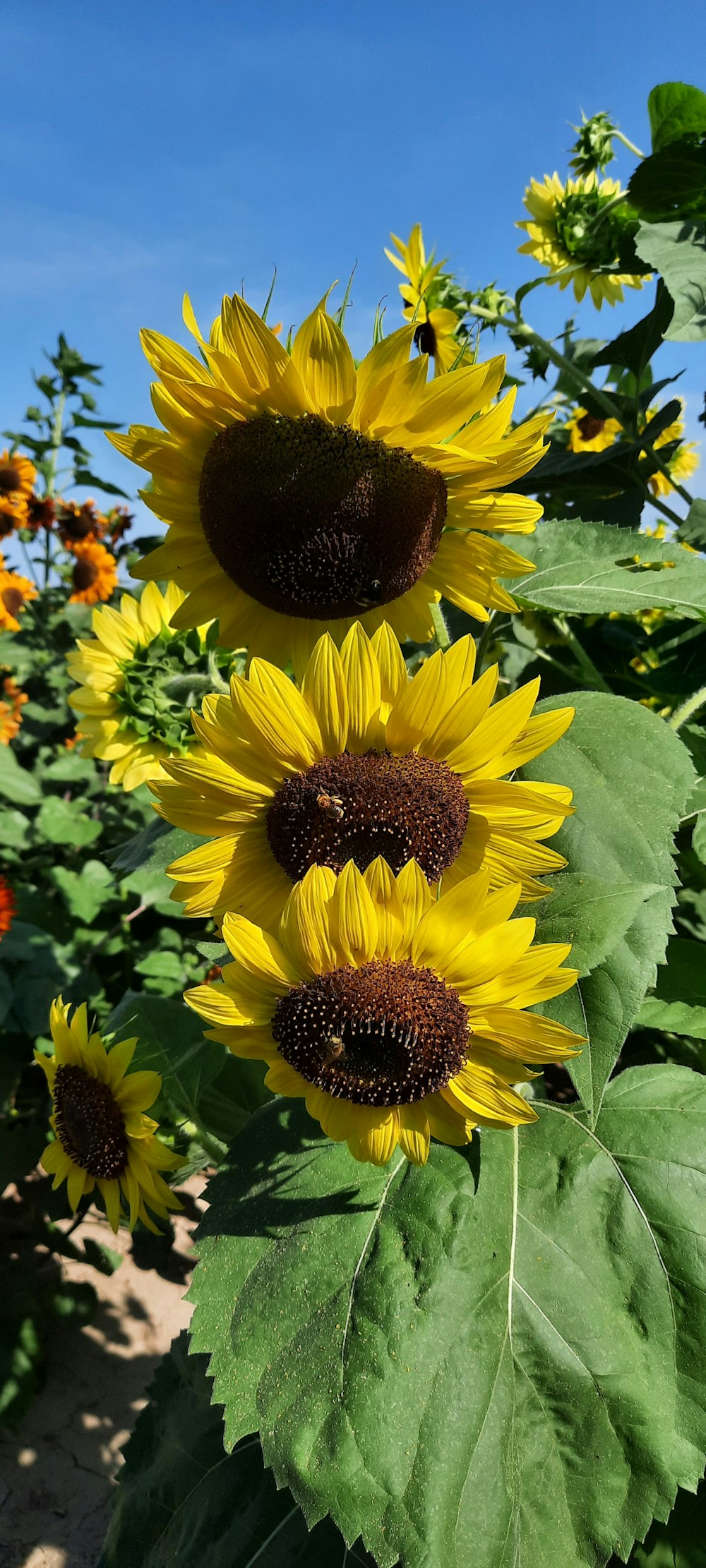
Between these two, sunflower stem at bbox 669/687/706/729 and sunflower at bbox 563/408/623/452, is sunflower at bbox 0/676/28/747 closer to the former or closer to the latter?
sunflower at bbox 563/408/623/452

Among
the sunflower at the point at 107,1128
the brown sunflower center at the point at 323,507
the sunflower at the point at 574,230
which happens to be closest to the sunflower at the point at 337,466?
the brown sunflower center at the point at 323,507

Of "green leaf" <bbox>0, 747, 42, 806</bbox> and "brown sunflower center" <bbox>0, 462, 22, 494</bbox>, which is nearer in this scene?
"green leaf" <bbox>0, 747, 42, 806</bbox>

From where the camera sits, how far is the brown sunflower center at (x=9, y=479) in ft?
11.4

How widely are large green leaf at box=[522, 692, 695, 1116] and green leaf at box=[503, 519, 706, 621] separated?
0.31ft

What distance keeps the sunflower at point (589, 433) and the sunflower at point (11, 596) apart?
6.15 feet

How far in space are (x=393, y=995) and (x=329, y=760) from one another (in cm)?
19

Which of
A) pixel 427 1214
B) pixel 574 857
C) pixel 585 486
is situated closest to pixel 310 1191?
pixel 427 1214

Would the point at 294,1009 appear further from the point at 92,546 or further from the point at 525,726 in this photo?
the point at 92,546

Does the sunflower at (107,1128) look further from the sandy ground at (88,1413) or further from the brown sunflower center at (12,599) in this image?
Result: the brown sunflower center at (12,599)

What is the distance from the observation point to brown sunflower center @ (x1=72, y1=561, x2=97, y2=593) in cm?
347

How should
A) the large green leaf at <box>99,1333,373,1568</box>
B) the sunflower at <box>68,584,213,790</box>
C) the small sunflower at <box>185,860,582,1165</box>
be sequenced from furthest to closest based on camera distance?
the sunflower at <box>68,584,213,790</box> < the large green leaf at <box>99,1333,373,1568</box> < the small sunflower at <box>185,860,582,1165</box>

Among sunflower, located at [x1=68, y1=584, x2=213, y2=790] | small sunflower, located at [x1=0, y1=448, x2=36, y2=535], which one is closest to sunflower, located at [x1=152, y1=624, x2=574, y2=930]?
sunflower, located at [x1=68, y1=584, x2=213, y2=790]

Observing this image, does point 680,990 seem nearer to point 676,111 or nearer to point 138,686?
point 138,686

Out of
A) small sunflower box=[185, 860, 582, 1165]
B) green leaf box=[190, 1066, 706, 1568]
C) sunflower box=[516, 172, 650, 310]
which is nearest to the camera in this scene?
small sunflower box=[185, 860, 582, 1165]
